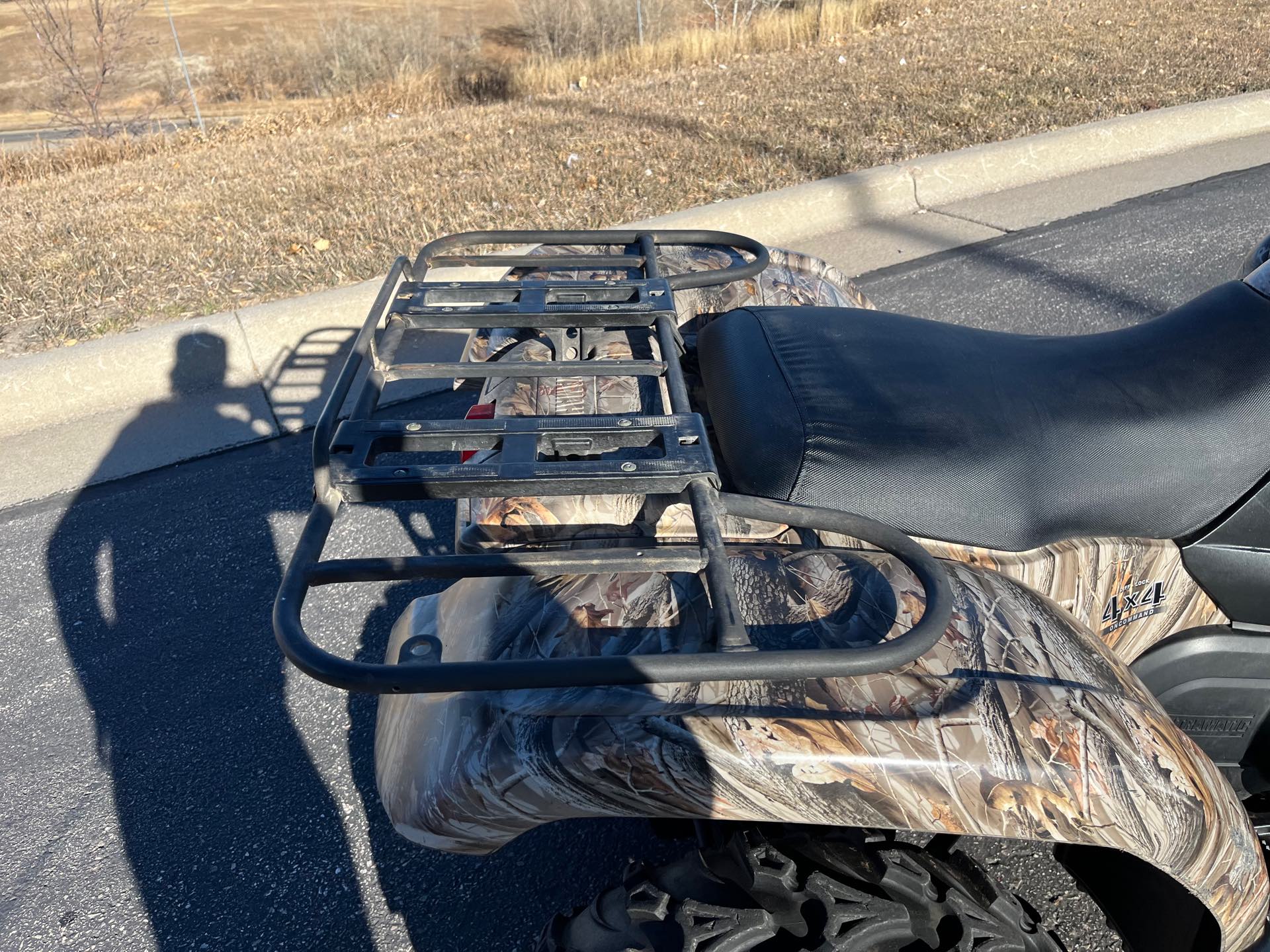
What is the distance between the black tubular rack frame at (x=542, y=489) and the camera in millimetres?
1112

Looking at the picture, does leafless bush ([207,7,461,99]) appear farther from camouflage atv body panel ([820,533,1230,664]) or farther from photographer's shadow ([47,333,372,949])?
camouflage atv body panel ([820,533,1230,664])

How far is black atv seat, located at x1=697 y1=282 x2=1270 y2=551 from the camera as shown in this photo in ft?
4.92

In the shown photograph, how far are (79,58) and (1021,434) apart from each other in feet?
40.4

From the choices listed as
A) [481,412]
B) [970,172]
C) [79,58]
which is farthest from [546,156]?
[79,58]

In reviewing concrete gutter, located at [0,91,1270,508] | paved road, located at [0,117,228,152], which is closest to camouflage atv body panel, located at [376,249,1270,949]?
concrete gutter, located at [0,91,1270,508]

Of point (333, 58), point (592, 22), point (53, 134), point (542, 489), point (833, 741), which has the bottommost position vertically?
point (53, 134)

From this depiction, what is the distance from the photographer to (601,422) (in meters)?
1.46

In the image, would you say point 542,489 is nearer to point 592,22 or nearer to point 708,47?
point 708,47

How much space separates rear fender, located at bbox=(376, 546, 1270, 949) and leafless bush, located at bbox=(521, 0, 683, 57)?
13774 millimetres

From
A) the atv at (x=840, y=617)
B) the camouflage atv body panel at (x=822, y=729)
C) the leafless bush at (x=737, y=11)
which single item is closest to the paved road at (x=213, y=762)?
the atv at (x=840, y=617)

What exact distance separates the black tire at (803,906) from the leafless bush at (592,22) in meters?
13.9

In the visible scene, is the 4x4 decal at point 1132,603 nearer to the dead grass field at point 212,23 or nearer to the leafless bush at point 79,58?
the leafless bush at point 79,58

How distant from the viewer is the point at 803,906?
134 cm

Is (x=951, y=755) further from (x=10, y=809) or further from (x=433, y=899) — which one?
(x=10, y=809)
